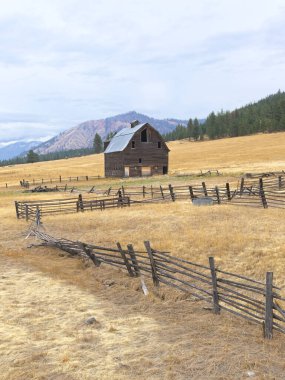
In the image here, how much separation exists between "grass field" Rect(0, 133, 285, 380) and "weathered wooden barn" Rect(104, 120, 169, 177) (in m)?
41.1

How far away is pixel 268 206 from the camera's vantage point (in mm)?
24891

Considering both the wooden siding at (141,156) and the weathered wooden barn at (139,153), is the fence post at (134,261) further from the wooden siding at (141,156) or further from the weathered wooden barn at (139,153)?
the wooden siding at (141,156)

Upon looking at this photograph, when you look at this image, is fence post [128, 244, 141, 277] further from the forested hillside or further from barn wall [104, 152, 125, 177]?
the forested hillside

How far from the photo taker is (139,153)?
61.6 m

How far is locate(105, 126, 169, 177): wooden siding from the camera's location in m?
61.3

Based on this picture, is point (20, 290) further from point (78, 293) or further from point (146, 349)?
point (146, 349)

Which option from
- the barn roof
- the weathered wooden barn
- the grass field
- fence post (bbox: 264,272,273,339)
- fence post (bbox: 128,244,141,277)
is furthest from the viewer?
the weathered wooden barn

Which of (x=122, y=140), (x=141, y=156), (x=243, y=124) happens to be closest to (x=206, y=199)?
(x=141, y=156)

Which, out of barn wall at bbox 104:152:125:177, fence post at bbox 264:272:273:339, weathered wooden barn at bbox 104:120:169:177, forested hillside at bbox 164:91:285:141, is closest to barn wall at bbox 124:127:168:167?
weathered wooden barn at bbox 104:120:169:177

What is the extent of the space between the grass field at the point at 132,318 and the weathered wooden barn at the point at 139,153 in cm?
4114

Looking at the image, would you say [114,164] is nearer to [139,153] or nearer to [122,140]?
[122,140]

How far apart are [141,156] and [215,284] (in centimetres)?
5223

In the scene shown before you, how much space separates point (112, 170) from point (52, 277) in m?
52.6

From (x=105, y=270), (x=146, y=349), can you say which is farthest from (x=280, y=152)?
(x=146, y=349)
